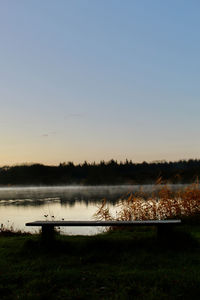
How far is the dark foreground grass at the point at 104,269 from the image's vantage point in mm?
4070

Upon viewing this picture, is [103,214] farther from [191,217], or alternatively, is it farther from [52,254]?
[52,254]

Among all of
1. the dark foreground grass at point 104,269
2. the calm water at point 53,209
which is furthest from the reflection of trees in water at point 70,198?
the dark foreground grass at point 104,269

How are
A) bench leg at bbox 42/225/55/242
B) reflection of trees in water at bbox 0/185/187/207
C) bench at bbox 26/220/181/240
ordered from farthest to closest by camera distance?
reflection of trees in water at bbox 0/185/187/207, bench leg at bbox 42/225/55/242, bench at bbox 26/220/181/240

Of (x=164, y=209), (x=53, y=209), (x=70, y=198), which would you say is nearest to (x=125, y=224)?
(x=164, y=209)

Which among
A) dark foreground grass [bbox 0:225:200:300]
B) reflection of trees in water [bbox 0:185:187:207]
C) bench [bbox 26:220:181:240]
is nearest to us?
dark foreground grass [bbox 0:225:200:300]

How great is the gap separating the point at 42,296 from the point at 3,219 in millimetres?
16833

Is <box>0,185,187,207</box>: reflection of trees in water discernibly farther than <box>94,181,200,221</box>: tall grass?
Yes

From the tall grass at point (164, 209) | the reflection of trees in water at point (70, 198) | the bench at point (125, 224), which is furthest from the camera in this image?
the reflection of trees in water at point (70, 198)

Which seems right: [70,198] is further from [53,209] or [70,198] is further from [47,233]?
[47,233]

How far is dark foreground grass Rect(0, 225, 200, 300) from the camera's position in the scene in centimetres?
407

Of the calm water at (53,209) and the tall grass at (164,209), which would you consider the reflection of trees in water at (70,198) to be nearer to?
the calm water at (53,209)

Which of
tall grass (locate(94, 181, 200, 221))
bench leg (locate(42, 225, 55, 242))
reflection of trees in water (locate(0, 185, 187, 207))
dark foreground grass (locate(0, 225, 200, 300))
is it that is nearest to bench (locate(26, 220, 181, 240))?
bench leg (locate(42, 225, 55, 242))

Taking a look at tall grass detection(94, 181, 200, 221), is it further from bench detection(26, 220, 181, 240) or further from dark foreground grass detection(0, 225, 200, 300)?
dark foreground grass detection(0, 225, 200, 300)

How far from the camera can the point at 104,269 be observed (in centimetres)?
496
